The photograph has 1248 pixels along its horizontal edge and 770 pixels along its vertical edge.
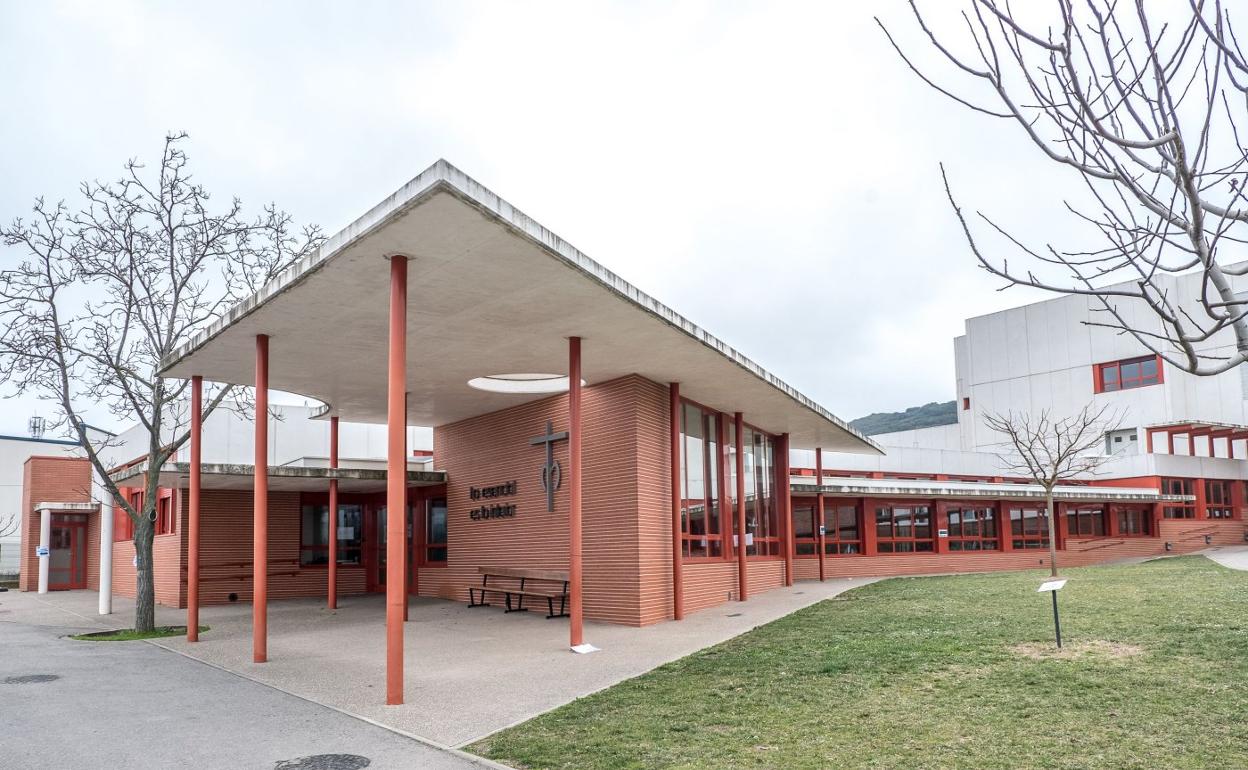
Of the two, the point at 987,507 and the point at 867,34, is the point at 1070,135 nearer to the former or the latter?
the point at 867,34

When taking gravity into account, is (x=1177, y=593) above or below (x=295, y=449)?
below

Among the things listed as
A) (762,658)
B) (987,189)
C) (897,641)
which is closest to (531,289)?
(762,658)

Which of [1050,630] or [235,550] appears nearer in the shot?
[1050,630]

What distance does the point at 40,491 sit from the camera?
3198cm

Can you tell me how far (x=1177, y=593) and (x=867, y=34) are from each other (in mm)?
13465

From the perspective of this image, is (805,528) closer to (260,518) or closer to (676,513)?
(676,513)

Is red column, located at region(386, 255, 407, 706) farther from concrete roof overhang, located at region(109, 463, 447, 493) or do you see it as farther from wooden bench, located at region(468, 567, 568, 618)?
concrete roof overhang, located at region(109, 463, 447, 493)

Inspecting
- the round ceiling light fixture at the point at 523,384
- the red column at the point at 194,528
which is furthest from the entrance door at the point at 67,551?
the round ceiling light fixture at the point at 523,384

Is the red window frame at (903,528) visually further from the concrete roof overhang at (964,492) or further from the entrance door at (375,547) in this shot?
the entrance door at (375,547)

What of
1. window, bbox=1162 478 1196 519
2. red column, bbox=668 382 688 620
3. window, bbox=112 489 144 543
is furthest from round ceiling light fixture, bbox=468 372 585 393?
window, bbox=1162 478 1196 519

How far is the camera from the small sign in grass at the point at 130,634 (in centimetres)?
1416

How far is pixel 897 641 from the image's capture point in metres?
10.7

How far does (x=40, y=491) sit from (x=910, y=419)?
85203 mm

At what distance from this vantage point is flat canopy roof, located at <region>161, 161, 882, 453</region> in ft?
27.4
